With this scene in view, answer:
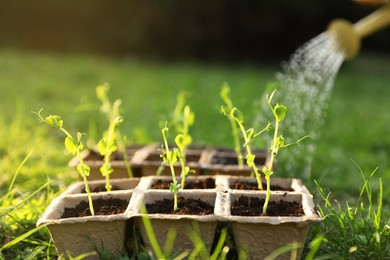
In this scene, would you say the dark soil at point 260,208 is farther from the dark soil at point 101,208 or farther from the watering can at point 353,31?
the watering can at point 353,31

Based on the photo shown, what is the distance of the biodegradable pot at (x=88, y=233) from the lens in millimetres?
2139

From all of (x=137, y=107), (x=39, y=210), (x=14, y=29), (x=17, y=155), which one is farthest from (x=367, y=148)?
(x=14, y=29)

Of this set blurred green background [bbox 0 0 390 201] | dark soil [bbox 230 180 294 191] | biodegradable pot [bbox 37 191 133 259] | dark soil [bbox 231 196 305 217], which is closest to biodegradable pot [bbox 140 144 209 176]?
dark soil [bbox 230 180 294 191]

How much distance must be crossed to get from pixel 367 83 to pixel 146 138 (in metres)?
4.68

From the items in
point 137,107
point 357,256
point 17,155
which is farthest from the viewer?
point 137,107

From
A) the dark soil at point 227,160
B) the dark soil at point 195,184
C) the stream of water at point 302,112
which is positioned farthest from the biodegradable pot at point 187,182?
the stream of water at point 302,112

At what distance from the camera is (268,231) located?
2.12m

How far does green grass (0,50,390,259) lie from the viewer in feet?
10.8

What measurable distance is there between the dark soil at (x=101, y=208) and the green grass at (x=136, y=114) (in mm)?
149

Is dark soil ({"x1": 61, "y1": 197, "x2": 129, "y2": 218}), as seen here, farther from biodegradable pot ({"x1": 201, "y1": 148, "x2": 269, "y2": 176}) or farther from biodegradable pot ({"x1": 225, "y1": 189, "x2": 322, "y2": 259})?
biodegradable pot ({"x1": 201, "y1": 148, "x2": 269, "y2": 176})

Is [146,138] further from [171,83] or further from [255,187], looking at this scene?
[171,83]

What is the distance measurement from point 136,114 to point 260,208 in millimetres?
3261

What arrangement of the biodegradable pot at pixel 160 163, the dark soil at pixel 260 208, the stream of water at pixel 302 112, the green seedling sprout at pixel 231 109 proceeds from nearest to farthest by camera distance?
1. the dark soil at pixel 260 208
2. the green seedling sprout at pixel 231 109
3. the biodegradable pot at pixel 160 163
4. the stream of water at pixel 302 112

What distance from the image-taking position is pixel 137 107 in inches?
225
